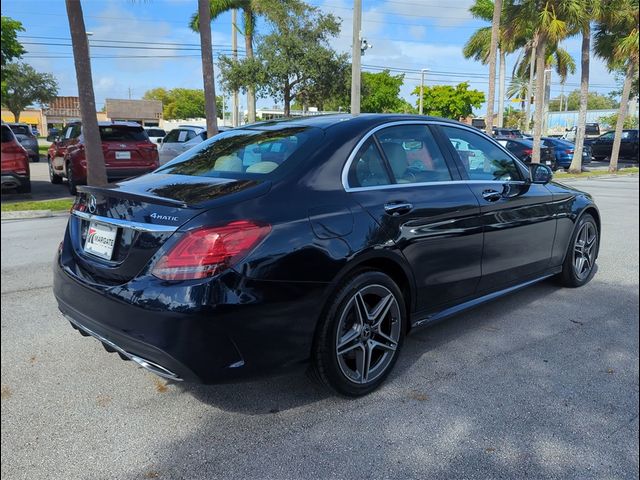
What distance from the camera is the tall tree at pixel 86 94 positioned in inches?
410

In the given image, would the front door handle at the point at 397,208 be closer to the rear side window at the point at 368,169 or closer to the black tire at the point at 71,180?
the rear side window at the point at 368,169

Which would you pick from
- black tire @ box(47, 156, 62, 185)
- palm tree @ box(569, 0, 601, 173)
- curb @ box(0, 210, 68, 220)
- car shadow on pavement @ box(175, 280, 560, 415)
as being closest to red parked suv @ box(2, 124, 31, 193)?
curb @ box(0, 210, 68, 220)

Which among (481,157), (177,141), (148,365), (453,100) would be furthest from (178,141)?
(453,100)

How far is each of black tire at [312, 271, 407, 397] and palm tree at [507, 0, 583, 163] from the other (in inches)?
691

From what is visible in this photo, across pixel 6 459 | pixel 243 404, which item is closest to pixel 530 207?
pixel 243 404

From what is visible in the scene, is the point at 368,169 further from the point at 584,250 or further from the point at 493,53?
the point at 493,53

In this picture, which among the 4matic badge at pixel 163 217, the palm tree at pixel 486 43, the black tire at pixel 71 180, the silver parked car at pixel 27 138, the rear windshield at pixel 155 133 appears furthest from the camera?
the rear windshield at pixel 155 133

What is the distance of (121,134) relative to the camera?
12781mm

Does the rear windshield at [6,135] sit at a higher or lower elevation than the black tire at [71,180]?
higher

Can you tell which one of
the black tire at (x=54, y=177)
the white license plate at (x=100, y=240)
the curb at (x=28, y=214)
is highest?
the white license plate at (x=100, y=240)

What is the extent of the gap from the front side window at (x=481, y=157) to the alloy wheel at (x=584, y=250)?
4.21 ft

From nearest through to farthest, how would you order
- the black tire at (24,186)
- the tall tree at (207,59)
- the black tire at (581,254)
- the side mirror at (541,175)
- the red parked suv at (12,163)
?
the side mirror at (541,175)
the black tire at (581,254)
the red parked suv at (12,163)
the black tire at (24,186)
the tall tree at (207,59)

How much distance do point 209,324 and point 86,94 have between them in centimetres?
1013

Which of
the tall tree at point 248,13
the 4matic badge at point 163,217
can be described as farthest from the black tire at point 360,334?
the tall tree at point 248,13
